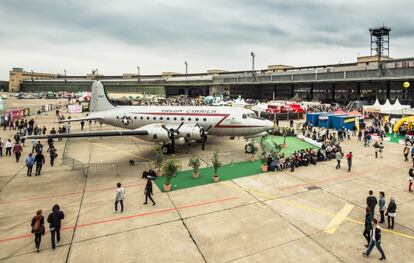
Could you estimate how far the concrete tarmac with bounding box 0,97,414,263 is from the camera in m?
10.5

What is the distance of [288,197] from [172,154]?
1273 centimetres

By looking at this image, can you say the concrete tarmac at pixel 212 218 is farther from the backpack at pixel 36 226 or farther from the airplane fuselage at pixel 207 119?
the airplane fuselage at pixel 207 119

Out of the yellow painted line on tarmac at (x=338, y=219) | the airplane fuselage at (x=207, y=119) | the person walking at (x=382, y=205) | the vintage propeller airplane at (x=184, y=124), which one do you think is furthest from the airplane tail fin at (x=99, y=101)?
the person walking at (x=382, y=205)

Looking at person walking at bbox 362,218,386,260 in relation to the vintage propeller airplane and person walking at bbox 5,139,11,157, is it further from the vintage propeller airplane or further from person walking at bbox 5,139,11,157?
person walking at bbox 5,139,11,157

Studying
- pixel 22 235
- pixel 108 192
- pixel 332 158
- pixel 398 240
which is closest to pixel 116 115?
pixel 108 192

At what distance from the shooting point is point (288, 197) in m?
15.6

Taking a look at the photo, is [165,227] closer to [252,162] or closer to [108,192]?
[108,192]

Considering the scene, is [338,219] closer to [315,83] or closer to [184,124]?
[184,124]

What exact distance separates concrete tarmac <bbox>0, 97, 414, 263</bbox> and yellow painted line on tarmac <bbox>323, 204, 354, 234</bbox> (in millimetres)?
53

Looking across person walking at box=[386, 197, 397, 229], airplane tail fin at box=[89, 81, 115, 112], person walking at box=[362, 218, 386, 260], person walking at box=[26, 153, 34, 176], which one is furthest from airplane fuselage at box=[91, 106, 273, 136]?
person walking at box=[362, 218, 386, 260]

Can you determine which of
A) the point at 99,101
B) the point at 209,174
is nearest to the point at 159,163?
the point at 209,174

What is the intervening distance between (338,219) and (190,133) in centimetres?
1437

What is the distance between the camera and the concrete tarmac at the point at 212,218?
10461 mm

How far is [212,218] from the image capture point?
13.2 meters
